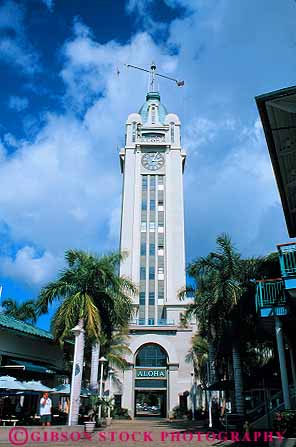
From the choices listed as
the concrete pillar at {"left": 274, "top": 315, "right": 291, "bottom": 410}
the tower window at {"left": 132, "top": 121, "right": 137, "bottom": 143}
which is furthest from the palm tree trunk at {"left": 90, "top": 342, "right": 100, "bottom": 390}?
the tower window at {"left": 132, "top": 121, "right": 137, "bottom": 143}

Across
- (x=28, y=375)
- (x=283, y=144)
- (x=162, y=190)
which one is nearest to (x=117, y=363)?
(x=28, y=375)

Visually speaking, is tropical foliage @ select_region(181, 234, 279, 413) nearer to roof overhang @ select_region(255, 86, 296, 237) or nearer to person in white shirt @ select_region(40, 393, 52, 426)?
roof overhang @ select_region(255, 86, 296, 237)

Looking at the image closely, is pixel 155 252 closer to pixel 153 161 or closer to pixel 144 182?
pixel 144 182

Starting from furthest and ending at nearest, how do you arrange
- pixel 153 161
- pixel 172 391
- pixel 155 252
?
pixel 153 161 → pixel 155 252 → pixel 172 391

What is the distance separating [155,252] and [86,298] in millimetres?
37016

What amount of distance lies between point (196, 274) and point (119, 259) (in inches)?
187

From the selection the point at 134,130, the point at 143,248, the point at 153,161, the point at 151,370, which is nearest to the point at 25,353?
the point at 151,370

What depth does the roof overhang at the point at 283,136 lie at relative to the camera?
10.8m

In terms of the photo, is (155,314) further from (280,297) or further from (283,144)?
(283,144)

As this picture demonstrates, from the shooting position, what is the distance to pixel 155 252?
58.0 m

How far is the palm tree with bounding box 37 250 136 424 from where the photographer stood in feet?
68.1

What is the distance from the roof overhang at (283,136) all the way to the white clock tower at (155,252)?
30934 mm

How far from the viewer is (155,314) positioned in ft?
180

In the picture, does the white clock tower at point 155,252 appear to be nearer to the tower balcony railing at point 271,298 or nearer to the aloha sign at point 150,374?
the aloha sign at point 150,374
